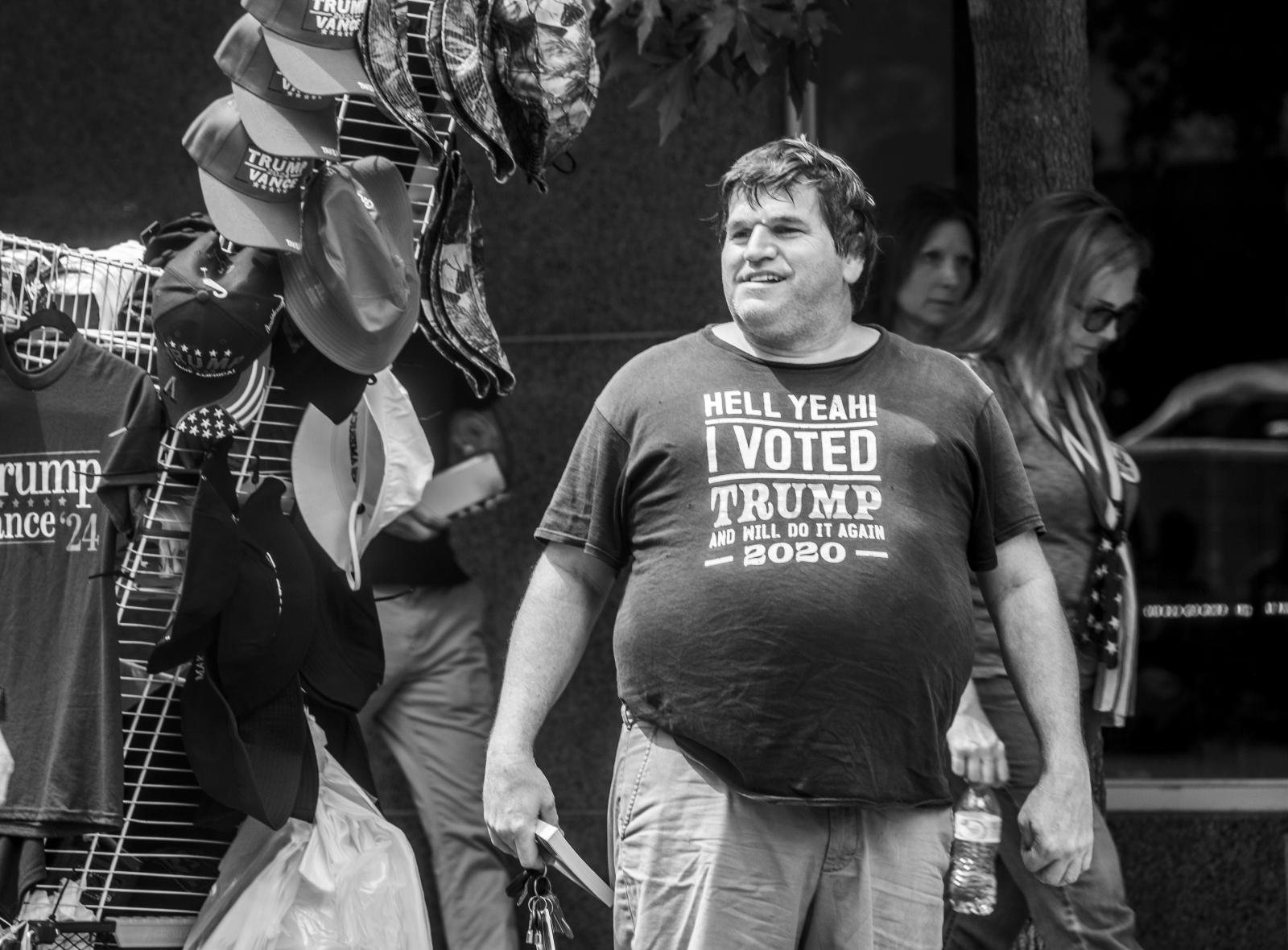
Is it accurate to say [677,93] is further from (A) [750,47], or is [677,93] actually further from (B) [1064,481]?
(B) [1064,481]

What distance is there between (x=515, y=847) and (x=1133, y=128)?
3.95 meters

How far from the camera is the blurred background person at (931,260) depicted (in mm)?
5316

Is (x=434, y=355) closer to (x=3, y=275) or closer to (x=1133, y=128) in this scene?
(x=3, y=275)

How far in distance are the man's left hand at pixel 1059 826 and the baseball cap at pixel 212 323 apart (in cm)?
176

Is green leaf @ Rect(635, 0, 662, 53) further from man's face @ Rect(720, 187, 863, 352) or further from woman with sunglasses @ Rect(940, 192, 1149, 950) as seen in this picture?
man's face @ Rect(720, 187, 863, 352)

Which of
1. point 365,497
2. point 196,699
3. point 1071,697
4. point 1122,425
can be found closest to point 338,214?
point 365,497

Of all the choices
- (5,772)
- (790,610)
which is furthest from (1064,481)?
(5,772)

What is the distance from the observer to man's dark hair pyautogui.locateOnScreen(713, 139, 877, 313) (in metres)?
3.52

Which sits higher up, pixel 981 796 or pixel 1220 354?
pixel 1220 354

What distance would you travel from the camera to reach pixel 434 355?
4867 mm

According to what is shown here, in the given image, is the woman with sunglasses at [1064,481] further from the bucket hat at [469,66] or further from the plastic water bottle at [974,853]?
the bucket hat at [469,66]

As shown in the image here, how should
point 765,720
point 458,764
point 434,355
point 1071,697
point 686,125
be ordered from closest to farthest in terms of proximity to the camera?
point 765,720, point 1071,697, point 434,355, point 458,764, point 686,125

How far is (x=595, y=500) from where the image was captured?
3514 millimetres

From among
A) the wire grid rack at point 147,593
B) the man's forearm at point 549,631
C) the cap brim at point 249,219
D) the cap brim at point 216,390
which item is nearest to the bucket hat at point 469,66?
the wire grid rack at point 147,593
